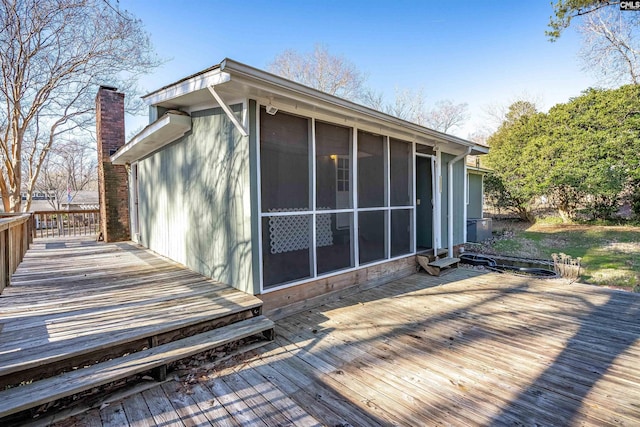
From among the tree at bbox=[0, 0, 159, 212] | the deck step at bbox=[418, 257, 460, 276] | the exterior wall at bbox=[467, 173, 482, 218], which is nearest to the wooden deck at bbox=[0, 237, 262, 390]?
the deck step at bbox=[418, 257, 460, 276]

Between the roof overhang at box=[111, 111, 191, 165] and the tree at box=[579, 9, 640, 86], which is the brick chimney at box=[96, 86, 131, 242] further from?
the tree at box=[579, 9, 640, 86]

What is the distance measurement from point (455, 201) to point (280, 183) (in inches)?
209

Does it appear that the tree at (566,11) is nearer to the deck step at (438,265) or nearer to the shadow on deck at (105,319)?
the deck step at (438,265)

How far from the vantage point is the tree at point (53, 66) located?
10266 mm

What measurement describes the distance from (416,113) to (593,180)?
1319 centimetres

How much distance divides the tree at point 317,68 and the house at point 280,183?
594 inches

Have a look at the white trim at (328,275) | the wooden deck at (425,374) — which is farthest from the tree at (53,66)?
the wooden deck at (425,374)

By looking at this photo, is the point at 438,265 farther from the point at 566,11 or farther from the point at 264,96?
the point at 566,11

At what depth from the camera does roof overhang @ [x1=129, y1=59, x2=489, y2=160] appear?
2.86 metres

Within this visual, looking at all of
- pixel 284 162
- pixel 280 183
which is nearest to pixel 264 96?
pixel 284 162

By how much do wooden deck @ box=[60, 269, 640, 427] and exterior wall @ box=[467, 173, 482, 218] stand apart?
732cm

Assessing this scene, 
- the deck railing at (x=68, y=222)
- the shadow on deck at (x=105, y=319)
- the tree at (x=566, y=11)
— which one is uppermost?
the tree at (x=566, y=11)

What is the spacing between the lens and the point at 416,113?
22156mm

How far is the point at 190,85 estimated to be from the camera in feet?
11.2
